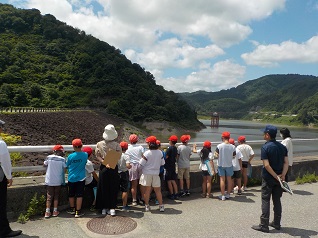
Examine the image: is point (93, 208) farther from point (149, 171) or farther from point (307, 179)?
point (307, 179)

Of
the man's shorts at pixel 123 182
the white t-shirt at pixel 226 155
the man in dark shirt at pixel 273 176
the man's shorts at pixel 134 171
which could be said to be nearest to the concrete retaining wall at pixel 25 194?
the man's shorts at pixel 123 182

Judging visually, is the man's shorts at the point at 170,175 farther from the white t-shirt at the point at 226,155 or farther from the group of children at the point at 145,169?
the white t-shirt at the point at 226,155

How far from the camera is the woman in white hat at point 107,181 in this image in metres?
5.54

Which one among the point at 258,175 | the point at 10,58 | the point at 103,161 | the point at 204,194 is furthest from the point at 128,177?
the point at 10,58

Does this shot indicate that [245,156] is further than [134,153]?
Yes

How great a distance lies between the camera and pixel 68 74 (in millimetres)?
96688

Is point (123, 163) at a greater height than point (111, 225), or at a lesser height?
greater

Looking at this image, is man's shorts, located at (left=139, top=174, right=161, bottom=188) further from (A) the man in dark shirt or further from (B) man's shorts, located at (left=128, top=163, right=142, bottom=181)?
(A) the man in dark shirt

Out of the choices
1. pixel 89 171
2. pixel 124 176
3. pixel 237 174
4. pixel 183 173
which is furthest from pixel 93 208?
pixel 237 174

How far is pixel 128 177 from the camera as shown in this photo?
6191mm

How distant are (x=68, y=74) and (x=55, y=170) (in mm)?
97435

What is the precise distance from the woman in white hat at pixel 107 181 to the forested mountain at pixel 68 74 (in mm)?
59388

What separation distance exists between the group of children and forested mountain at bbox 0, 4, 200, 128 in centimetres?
5913

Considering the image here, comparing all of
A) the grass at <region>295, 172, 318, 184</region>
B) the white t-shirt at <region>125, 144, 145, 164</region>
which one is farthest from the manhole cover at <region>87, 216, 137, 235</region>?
the grass at <region>295, 172, 318, 184</region>
